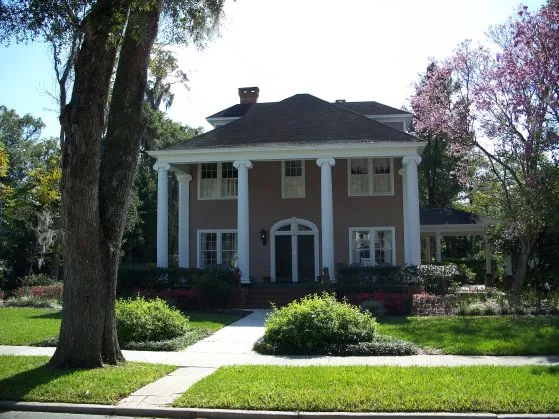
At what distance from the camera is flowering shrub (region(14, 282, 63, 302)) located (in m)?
21.8

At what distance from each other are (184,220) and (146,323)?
39.3 ft

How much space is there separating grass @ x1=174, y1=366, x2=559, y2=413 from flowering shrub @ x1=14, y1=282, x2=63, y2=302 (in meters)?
15.2

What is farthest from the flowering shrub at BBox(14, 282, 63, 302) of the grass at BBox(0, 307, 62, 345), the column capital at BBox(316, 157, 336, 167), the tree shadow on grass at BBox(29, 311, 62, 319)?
the column capital at BBox(316, 157, 336, 167)

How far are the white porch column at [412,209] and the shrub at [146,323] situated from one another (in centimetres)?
1063

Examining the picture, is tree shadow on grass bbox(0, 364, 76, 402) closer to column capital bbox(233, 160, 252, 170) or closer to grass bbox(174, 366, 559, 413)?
grass bbox(174, 366, 559, 413)

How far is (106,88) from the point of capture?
897 cm

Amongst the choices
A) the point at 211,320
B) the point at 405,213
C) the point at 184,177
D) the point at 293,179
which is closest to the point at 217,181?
the point at 184,177

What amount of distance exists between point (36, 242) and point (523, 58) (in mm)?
22803

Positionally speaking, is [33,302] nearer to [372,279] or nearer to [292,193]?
[292,193]

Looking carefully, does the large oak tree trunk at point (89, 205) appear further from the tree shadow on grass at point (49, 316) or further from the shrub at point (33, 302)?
the shrub at point (33, 302)

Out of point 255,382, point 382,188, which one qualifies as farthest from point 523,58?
point 255,382

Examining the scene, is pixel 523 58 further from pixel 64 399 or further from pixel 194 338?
pixel 64 399

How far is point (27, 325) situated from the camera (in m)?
14.5

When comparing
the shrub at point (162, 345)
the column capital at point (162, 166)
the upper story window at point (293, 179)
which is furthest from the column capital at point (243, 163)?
the shrub at point (162, 345)
